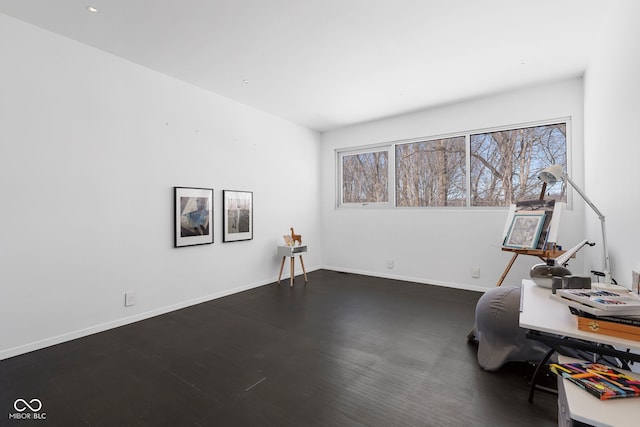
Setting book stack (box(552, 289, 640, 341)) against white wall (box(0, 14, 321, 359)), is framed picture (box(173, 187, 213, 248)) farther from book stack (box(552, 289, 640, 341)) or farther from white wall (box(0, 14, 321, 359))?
book stack (box(552, 289, 640, 341))

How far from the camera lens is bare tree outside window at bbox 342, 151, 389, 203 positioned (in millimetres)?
5500

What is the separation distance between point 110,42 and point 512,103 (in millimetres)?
4976

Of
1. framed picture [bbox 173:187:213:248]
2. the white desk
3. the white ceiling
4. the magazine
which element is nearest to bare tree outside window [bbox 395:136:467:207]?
the white ceiling

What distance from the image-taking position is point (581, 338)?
1.26 m

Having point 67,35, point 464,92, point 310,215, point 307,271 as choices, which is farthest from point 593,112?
point 67,35

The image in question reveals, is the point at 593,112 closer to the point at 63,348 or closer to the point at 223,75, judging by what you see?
the point at 223,75

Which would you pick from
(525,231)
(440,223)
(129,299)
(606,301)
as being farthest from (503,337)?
(129,299)

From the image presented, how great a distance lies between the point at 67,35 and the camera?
2.78 metres

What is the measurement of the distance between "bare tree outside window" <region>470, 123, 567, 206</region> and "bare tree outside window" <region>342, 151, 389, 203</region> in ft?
4.92

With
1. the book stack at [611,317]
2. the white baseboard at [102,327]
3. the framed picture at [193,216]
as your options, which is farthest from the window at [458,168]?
the book stack at [611,317]

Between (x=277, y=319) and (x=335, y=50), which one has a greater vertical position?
(x=335, y=50)

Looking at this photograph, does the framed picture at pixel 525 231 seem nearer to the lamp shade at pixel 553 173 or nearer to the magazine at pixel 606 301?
the lamp shade at pixel 553 173

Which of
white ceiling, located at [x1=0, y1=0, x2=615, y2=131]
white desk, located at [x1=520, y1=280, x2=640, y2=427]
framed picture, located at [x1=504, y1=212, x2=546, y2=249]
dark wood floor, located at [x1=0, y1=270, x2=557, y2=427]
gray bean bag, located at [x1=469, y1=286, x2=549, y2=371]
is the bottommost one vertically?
dark wood floor, located at [x1=0, y1=270, x2=557, y2=427]

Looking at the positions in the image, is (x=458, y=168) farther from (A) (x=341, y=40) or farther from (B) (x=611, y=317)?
(B) (x=611, y=317)
